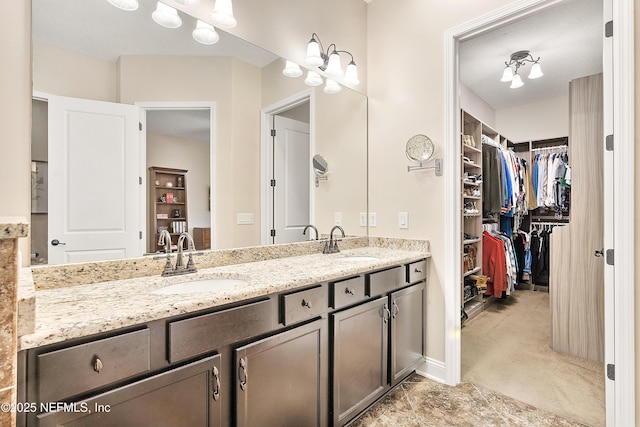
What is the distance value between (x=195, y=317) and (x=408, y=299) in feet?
4.83

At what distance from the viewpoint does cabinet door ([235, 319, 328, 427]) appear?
1235 mm

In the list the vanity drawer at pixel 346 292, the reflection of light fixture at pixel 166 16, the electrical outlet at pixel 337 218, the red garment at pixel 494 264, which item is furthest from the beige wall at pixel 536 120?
the reflection of light fixture at pixel 166 16

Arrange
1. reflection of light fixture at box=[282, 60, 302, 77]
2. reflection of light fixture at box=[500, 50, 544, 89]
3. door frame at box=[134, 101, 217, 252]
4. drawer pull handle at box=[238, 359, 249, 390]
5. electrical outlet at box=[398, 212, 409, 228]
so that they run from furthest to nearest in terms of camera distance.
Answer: reflection of light fixture at box=[500, 50, 544, 89]
electrical outlet at box=[398, 212, 409, 228]
reflection of light fixture at box=[282, 60, 302, 77]
door frame at box=[134, 101, 217, 252]
drawer pull handle at box=[238, 359, 249, 390]

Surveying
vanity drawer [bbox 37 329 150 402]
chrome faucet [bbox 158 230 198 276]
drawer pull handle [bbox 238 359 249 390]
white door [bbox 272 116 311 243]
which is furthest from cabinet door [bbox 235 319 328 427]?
white door [bbox 272 116 311 243]

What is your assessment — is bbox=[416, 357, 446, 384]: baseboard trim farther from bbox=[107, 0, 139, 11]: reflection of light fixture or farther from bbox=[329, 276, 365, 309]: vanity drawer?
bbox=[107, 0, 139, 11]: reflection of light fixture

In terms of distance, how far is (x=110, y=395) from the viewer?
92cm

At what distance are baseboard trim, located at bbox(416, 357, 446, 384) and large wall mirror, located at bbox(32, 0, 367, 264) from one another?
1.21 meters

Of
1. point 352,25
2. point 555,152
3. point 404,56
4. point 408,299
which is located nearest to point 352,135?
point 404,56

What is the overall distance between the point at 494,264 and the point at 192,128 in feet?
11.8

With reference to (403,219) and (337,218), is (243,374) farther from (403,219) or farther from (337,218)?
(403,219)

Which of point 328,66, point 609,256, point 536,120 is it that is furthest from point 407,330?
point 536,120

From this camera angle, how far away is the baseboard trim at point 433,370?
2.23 meters

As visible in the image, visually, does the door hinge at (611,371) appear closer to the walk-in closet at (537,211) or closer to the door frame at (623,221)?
the door frame at (623,221)

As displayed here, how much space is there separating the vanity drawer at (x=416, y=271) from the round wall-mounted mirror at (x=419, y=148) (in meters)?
0.74
